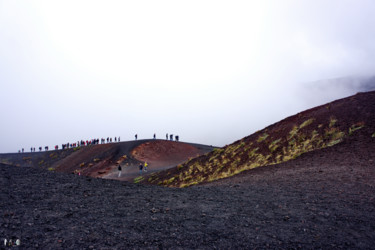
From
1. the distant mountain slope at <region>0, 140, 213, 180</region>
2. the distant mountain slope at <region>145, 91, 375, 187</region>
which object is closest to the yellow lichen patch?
the distant mountain slope at <region>145, 91, 375, 187</region>

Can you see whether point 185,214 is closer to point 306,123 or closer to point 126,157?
point 306,123

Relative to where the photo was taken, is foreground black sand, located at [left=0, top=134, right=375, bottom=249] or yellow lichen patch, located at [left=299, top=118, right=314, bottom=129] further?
yellow lichen patch, located at [left=299, top=118, right=314, bottom=129]

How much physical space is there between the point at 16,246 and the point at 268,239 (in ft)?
15.2

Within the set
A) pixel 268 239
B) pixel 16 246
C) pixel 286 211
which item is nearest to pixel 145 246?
pixel 16 246

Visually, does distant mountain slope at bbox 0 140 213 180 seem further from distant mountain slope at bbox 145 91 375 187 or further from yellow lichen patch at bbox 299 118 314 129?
yellow lichen patch at bbox 299 118 314 129

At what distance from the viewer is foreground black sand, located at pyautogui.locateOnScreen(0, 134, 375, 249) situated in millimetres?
4422

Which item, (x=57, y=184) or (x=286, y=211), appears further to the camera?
(x=57, y=184)

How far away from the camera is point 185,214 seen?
6035mm

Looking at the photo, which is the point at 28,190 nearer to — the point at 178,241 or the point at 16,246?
the point at 16,246

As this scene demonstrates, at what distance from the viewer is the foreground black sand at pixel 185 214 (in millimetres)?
4422

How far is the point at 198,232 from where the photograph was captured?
193 inches

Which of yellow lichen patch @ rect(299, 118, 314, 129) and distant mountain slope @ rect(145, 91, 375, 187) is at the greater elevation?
yellow lichen patch @ rect(299, 118, 314, 129)

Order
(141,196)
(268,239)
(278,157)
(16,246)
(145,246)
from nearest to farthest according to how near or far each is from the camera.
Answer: (16,246) < (145,246) < (268,239) < (141,196) < (278,157)

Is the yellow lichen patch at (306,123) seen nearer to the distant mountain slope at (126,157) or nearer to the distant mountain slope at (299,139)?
the distant mountain slope at (299,139)
